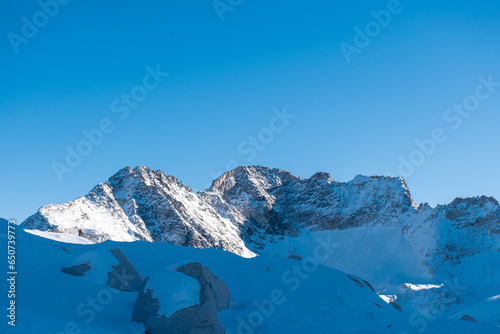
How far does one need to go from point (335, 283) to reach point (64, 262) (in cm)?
1460

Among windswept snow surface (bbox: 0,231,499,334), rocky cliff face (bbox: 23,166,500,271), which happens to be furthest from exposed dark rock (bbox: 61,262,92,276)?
rocky cliff face (bbox: 23,166,500,271)

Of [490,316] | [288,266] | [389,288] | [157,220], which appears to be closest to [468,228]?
[389,288]

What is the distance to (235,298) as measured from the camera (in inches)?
891

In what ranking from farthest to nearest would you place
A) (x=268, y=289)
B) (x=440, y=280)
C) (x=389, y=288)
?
(x=440, y=280) < (x=389, y=288) < (x=268, y=289)

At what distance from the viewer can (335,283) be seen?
82.5 feet

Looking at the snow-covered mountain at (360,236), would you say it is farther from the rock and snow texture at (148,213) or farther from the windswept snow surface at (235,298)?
the windswept snow surface at (235,298)

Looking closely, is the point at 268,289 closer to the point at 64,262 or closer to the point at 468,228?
the point at 64,262

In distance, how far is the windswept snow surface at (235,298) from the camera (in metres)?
15.6

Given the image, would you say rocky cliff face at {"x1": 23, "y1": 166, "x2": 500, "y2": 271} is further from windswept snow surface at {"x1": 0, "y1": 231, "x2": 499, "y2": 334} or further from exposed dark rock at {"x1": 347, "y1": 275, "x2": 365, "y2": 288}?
exposed dark rock at {"x1": 347, "y1": 275, "x2": 365, "y2": 288}

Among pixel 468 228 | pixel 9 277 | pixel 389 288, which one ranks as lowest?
pixel 389 288

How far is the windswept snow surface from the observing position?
1564cm

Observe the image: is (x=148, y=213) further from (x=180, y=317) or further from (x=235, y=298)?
(x=180, y=317)

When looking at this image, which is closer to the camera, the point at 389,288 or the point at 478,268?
the point at 389,288

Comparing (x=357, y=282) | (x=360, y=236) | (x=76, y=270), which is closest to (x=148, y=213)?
(x=360, y=236)
